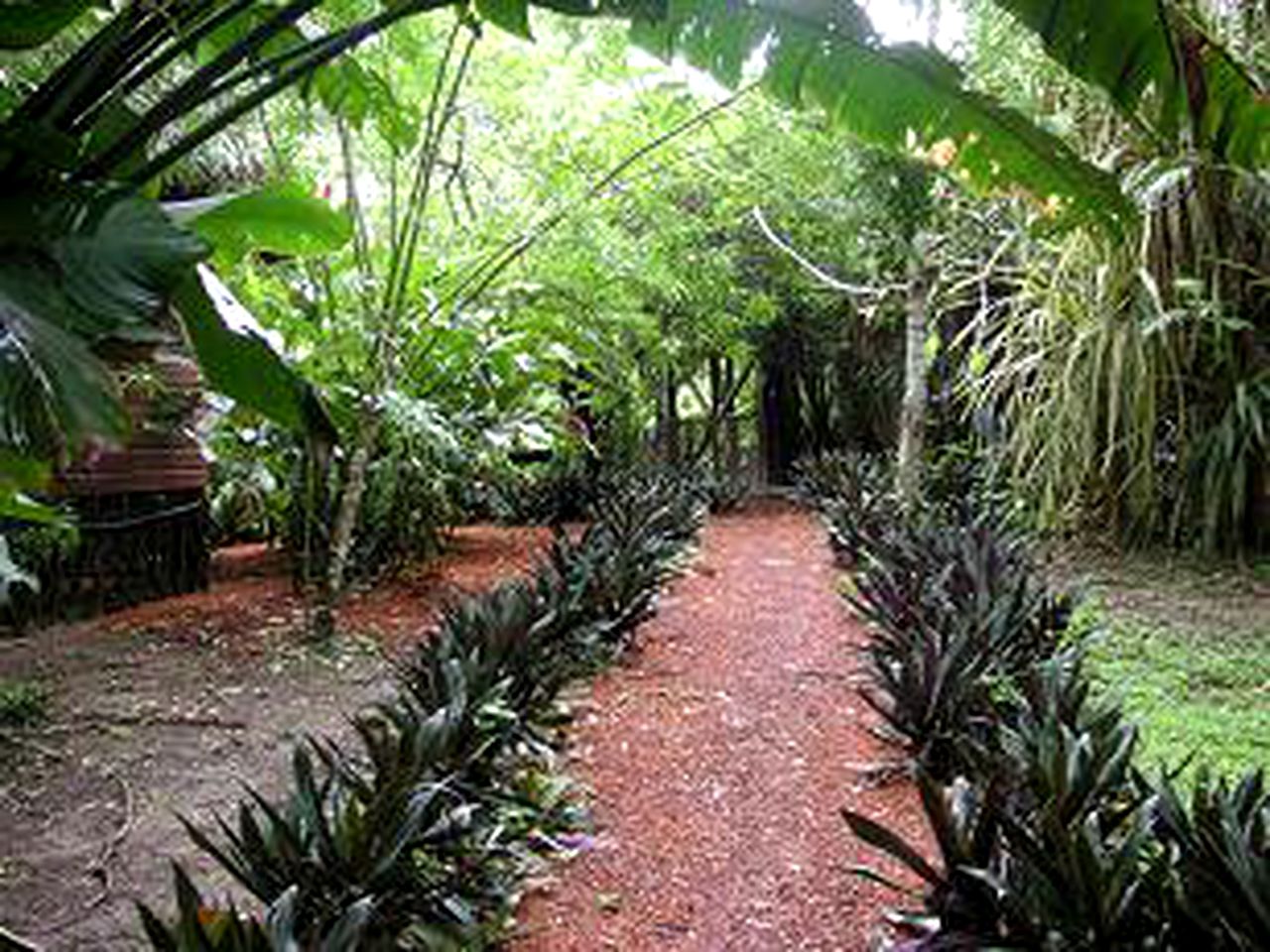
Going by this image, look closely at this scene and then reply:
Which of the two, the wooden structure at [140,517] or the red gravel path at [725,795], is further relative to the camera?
the wooden structure at [140,517]

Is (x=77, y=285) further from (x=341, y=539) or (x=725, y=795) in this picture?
(x=341, y=539)

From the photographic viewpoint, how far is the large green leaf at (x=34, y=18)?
6.84ft

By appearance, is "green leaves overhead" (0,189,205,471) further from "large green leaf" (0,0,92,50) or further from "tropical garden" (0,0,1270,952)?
"large green leaf" (0,0,92,50)

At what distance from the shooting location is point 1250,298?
730 cm

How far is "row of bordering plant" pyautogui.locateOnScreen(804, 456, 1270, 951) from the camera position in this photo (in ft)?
7.24

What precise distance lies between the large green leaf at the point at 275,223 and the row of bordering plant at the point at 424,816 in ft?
4.22

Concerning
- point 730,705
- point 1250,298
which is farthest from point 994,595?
point 1250,298

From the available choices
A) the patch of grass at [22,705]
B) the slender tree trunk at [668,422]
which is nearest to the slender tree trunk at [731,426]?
the slender tree trunk at [668,422]

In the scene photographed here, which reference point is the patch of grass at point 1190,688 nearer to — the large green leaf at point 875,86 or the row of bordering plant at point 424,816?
the large green leaf at point 875,86

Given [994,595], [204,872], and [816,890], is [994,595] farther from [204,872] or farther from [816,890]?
[204,872]

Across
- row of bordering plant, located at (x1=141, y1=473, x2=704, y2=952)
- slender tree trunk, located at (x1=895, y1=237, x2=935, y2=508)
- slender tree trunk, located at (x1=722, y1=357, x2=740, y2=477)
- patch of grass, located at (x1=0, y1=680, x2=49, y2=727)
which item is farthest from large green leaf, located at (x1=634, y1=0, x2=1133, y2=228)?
slender tree trunk, located at (x1=722, y1=357, x2=740, y2=477)

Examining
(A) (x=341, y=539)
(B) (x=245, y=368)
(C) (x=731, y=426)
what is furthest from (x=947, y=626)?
(C) (x=731, y=426)

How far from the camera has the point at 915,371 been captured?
7.38m

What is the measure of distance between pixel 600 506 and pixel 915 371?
250 centimetres
